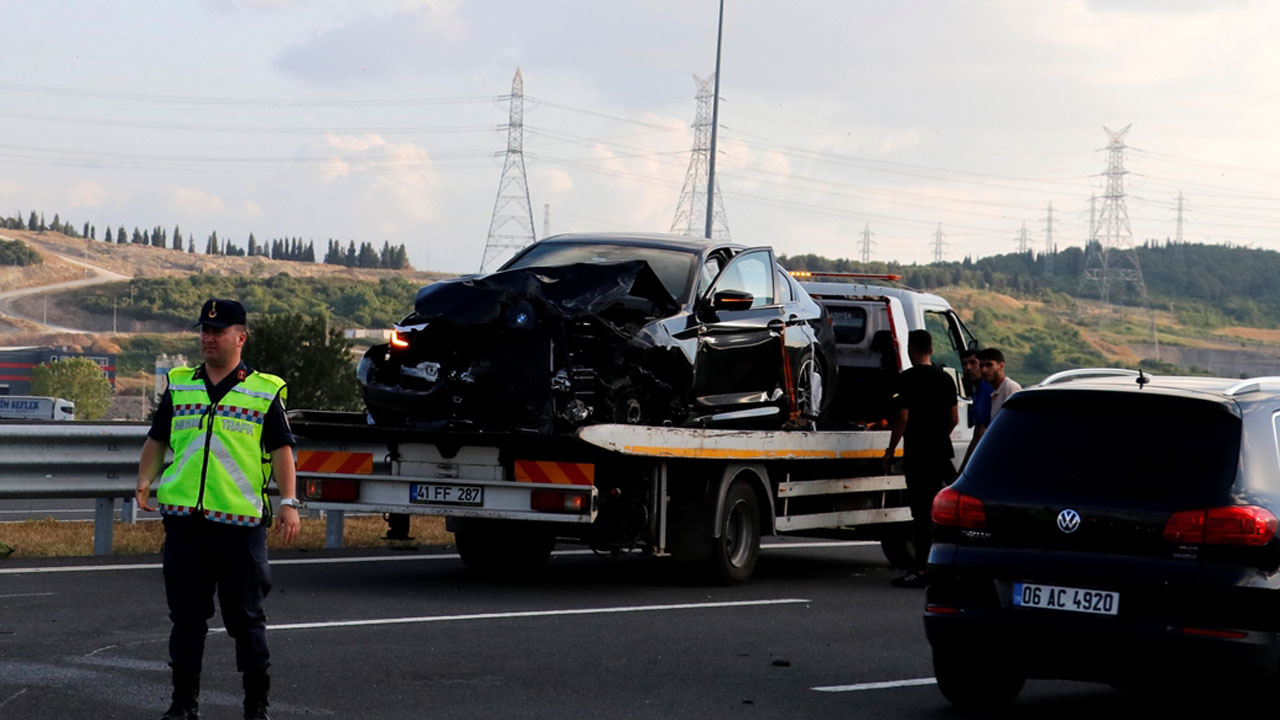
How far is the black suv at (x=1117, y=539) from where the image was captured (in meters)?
6.49

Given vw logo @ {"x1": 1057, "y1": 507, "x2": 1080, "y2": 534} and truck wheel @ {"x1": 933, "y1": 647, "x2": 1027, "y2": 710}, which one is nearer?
vw logo @ {"x1": 1057, "y1": 507, "x2": 1080, "y2": 534}

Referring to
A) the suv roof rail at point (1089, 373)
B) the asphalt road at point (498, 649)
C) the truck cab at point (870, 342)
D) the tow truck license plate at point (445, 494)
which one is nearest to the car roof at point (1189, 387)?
the suv roof rail at point (1089, 373)

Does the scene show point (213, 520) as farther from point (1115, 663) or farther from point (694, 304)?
point (694, 304)

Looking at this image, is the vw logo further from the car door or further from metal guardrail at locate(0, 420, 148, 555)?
metal guardrail at locate(0, 420, 148, 555)

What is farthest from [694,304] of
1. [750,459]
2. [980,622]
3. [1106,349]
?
[1106,349]

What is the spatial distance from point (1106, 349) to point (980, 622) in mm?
118265

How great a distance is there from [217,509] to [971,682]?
3376 millimetres

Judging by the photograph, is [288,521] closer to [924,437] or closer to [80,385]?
[924,437]

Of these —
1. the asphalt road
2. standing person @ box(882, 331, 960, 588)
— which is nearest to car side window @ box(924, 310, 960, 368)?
standing person @ box(882, 331, 960, 588)

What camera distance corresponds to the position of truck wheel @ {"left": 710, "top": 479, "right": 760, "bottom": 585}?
1209cm

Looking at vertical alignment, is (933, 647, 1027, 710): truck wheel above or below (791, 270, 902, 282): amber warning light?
below

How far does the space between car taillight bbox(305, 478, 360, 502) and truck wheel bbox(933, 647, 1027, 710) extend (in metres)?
5.13

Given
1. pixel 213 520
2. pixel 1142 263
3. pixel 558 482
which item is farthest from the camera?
pixel 1142 263

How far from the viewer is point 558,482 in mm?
11070
